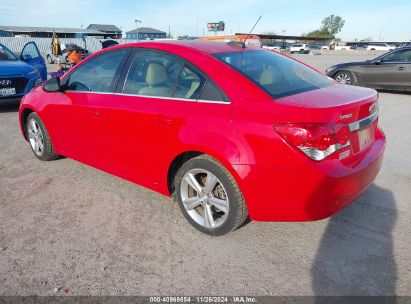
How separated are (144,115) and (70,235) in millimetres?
1247

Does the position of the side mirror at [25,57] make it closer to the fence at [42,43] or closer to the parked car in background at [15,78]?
the parked car in background at [15,78]

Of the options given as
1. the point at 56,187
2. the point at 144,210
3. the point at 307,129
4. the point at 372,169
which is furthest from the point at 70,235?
the point at 372,169

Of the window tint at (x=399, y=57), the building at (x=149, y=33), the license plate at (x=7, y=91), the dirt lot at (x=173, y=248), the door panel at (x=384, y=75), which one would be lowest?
the dirt lot at (x=173, y=248)

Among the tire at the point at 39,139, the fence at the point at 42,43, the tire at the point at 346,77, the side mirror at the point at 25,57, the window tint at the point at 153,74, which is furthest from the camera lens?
the fence at the point at 42,43

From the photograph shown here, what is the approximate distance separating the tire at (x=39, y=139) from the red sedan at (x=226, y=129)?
0.75 m

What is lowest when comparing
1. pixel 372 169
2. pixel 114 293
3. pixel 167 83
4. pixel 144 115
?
pixel 114 293

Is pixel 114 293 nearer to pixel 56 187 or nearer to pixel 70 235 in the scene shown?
pixel 70 235

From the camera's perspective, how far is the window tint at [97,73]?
146 inches

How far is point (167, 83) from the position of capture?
10.6 feet

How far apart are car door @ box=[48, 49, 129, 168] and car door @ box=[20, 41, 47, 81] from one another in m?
5.75

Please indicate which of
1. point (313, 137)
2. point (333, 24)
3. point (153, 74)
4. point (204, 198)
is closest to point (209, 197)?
point (204, 198)

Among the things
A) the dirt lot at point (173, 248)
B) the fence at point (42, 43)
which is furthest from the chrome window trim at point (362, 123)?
the fence at point (42, 43)

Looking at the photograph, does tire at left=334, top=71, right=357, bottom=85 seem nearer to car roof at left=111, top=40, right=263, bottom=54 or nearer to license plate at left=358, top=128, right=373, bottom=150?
car roof at left=111, top=40, right=263, bottom=54

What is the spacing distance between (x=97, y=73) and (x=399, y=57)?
973 cm
